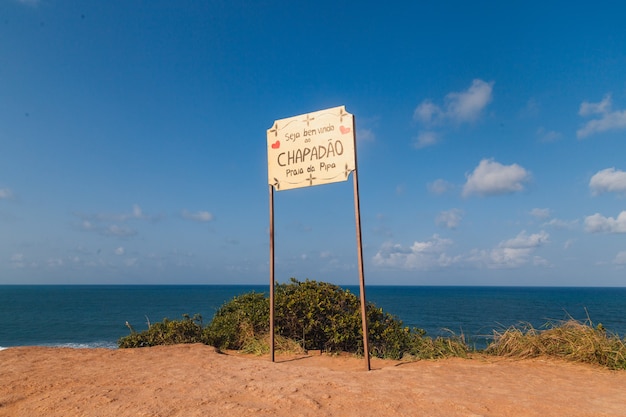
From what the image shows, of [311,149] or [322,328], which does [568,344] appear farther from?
[311,149]

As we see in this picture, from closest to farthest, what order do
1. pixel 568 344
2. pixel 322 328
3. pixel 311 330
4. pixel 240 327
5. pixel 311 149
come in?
pixel 568 344 → pixel 311 149 → pixel 322 328 → pixel 311 330 → pixel 240 327

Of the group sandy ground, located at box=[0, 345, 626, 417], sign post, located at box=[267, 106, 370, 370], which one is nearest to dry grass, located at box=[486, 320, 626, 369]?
sandy ground, located at box=[0, 345, 626, 417]

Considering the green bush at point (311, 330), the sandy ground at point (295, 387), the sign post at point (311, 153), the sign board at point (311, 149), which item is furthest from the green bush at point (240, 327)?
the sign board at point (311, 149)

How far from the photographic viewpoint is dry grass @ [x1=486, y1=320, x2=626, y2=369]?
6.50 m

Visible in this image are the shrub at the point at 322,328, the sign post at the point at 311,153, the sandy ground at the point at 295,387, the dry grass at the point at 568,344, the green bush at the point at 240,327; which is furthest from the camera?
the green bush at the point at 240,327

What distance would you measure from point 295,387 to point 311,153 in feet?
13.6

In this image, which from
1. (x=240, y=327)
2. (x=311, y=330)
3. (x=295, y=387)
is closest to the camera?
(x=295, y=387)

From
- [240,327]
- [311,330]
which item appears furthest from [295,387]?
[240,327]

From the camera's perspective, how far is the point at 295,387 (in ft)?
16.1

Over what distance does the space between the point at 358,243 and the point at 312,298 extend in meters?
3.10

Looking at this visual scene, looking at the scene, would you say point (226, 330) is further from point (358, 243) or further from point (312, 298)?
point (358, 243)

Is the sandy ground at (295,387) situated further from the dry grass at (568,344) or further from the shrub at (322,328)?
the shrub at (322,328)

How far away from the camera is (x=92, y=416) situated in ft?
12.6

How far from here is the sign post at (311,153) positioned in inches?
274
